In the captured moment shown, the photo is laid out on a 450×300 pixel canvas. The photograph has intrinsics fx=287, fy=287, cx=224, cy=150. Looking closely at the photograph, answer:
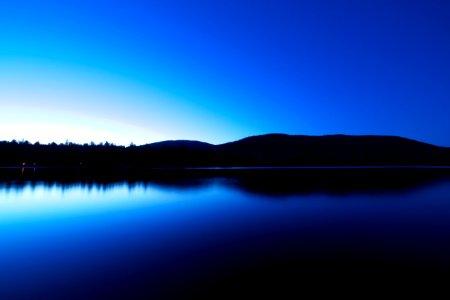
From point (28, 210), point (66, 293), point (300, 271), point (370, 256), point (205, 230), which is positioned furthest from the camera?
point (28, 210)

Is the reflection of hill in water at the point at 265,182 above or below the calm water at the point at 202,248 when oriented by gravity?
above

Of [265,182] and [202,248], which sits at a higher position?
[265,182]

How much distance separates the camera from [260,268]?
9680 millimetres

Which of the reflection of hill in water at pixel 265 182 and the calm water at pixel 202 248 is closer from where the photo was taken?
the calm water at pixel 202 248

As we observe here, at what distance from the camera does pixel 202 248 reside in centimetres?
1280

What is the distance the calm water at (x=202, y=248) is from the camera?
8.63 metres

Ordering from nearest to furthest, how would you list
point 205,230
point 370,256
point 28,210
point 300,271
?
point 300,271 < point 370,256 < point 205,230 < point 28,210

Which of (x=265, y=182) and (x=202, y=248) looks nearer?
(x=202, y=248)

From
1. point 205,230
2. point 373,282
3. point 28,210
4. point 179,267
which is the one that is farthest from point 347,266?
point 28,210

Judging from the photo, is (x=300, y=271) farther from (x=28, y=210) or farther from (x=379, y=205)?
(x=28, y=210)

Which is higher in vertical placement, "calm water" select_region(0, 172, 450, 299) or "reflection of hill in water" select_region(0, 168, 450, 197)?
"reflection of hill in water" select_region(0, 168, 450, 197)

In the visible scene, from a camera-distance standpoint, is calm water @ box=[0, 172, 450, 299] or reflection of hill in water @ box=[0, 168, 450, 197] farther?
reflection of hill in water @ box=[0, 168, 450, 197]

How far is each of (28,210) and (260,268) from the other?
22.6 metres

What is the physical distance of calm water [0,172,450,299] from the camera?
340 inches
